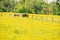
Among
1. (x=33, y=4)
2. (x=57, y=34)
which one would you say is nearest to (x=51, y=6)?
(x=33, y=4)

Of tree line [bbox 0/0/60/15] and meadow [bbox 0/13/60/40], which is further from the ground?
tree line [bbox 0/0/60/15]

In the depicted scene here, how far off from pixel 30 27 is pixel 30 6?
1.23ft

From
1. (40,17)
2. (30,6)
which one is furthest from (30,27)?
(30,6)

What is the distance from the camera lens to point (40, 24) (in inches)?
95.6

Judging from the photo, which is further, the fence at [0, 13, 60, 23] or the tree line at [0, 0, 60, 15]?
the tree line at [0, 0, 60, 15]

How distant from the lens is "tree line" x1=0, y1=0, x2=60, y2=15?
8.22 feet

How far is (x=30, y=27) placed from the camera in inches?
96.1

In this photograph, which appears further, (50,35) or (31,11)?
(31,11)

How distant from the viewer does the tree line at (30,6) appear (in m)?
2.51

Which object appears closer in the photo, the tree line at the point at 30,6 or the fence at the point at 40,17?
the fence at the point at 40,17

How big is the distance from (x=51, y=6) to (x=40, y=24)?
14.0 inches

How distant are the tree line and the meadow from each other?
0.29 ft

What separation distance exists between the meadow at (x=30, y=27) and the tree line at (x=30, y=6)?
89mm

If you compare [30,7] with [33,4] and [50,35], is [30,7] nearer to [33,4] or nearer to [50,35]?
[33,4]
